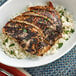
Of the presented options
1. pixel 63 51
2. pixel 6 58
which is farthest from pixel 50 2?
pixel 6 58

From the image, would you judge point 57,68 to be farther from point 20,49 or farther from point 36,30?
point 36,30

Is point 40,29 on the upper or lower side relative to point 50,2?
lower

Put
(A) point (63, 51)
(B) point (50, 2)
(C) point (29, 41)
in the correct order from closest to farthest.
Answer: (C) point (29, 41) < (A) point (63, 51) < (B) point (50, 2)

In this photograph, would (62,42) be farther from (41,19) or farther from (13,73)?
(13,73)

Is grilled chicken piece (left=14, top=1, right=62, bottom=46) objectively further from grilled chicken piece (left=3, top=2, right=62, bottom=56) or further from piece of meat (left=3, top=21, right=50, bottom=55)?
piece of meat (left=3, top=21, right=50, bottom=55)

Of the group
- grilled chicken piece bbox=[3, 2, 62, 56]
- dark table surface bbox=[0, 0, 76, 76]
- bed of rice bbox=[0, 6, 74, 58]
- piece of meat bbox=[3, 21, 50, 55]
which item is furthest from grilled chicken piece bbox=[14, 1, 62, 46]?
dark table surface bbox=[0, 0, 76, 76]

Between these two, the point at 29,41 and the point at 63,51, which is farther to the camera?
the point at 63,51
